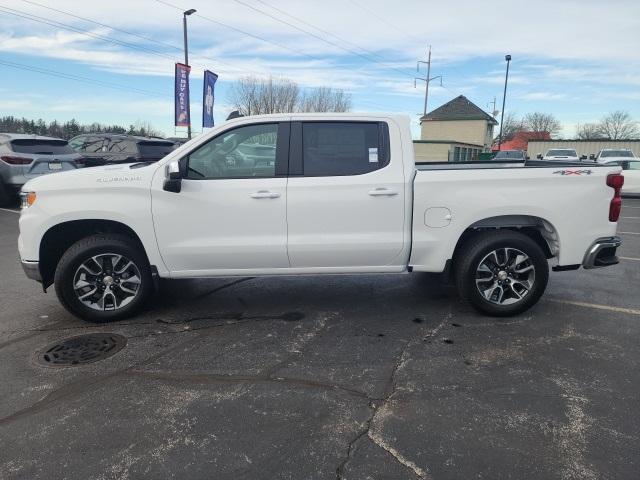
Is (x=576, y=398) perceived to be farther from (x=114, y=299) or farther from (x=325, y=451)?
(x=114, y=299)

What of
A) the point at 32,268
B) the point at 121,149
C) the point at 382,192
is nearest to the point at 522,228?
the point at 382,192

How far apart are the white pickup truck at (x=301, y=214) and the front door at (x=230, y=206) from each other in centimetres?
1

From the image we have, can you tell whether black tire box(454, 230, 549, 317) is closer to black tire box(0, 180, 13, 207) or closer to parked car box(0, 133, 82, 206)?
parked car box(0, 133, 82, 206)

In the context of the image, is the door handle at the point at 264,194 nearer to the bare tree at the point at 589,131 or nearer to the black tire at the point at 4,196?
the black tire at the point at 4,196

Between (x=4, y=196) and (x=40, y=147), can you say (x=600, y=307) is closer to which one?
(x=40, y=147)

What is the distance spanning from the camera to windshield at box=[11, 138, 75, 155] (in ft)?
37.5

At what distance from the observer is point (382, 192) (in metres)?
4.49

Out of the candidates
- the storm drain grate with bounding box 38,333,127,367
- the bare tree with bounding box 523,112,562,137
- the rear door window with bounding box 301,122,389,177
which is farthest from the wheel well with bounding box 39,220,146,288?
the bare tree with bounding box 523,112,562,137

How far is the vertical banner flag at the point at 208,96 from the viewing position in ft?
72.2

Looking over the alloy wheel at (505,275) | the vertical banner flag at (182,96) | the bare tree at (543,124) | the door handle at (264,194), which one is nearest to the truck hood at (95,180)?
the door handle at (264,194)

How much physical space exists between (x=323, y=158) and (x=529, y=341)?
8.22ft

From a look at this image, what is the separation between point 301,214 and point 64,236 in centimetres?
237

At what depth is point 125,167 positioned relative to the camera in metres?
4.85

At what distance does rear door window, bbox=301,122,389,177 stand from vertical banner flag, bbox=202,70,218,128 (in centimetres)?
1835
